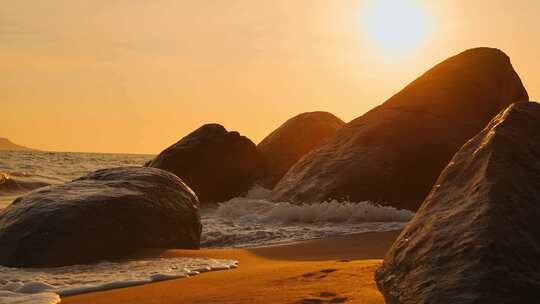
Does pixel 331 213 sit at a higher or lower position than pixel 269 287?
lower

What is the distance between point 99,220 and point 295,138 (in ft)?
35.1

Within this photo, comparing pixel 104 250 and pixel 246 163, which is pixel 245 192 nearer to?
pixel 246 163

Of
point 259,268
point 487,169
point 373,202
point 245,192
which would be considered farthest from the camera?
point 245,192

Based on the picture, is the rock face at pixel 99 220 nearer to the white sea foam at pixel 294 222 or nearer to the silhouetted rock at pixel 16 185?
the white sea foam at pixel 294 222

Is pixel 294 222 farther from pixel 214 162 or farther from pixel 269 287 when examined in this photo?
pixel 214 162

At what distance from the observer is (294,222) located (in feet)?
32.1

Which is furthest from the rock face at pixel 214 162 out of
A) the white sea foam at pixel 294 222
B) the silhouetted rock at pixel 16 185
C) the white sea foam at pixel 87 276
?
the white sea foam at pixel 87 276

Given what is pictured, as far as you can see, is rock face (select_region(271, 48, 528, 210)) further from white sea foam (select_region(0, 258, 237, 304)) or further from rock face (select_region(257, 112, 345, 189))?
white sea foam (select_region(0, 258, 237, 304))

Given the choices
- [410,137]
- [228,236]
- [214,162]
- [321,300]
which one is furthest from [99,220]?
[214,162]

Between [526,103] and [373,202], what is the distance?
6181mm

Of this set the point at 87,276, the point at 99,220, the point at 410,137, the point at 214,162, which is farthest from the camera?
the point at 214,162

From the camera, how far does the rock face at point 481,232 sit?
288 centimetres

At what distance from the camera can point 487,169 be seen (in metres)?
3.50

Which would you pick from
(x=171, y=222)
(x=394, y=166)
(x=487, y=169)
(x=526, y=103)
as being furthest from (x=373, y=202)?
(x=487, y=169)
